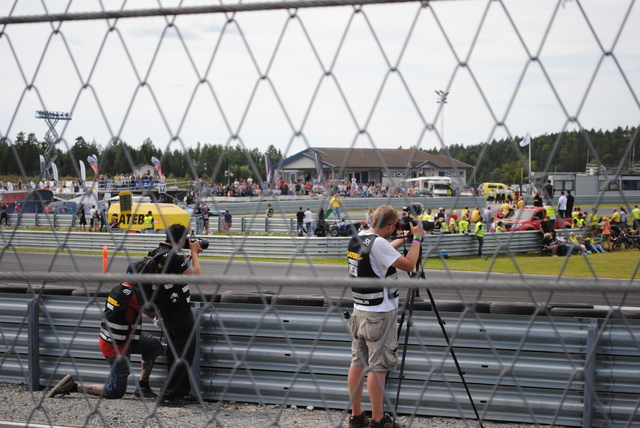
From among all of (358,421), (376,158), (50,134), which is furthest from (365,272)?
(50,134)

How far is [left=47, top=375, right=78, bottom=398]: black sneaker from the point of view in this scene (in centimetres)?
556

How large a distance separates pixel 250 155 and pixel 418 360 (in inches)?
143

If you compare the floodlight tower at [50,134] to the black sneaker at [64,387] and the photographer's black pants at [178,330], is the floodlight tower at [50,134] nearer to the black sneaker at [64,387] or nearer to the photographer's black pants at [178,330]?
the photographer's black pants at [178,330]

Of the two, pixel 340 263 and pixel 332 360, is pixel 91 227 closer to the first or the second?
pixel 340 263

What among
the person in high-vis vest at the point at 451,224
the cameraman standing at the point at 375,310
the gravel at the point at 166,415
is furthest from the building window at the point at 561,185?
the gravel at the point at 166,415

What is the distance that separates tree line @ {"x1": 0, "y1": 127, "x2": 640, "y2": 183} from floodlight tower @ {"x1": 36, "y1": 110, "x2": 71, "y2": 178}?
33 mm

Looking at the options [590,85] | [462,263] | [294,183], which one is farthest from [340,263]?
[590,85]

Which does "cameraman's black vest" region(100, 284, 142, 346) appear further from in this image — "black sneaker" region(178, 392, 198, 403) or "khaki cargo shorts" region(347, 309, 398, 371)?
"khaki cargo shorts" region(347, 309, 398, 371)

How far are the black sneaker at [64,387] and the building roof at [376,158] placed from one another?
14.7 feet

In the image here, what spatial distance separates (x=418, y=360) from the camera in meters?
5.18

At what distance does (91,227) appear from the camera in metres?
20.3

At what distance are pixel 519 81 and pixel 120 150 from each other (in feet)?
4.77

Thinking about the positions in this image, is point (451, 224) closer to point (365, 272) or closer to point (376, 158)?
point (365, 272)

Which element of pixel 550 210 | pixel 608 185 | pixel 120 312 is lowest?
pixel 120 312
